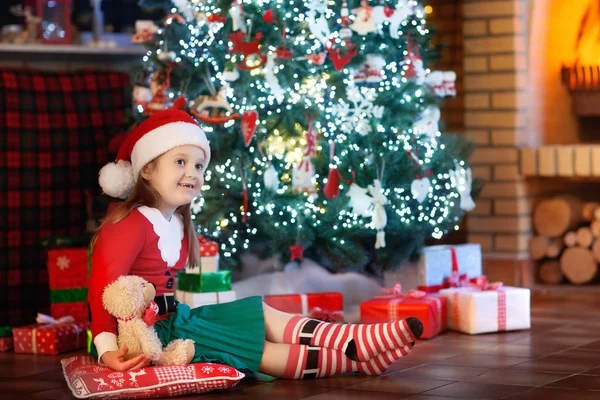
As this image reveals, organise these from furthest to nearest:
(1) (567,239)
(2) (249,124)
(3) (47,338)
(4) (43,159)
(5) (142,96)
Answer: (1) (567,239)
(4) (43,159)
(5) (142,96)
(2) (249,124)
(3) (47,338)

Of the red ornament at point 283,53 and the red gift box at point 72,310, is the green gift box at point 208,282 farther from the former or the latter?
the red ornament at point 283,53

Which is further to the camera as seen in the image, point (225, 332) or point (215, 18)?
point (215, 18)

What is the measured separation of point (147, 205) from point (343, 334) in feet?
2.34

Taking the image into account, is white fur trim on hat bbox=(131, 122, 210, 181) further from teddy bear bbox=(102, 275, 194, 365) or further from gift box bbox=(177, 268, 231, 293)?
gift box bbox=(177, 268, 231, 293)

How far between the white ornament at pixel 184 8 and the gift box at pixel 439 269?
56.3 inches

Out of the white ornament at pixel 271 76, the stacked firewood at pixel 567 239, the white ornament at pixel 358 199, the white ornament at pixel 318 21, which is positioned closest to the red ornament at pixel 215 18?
the white ornament at pixel 271 76

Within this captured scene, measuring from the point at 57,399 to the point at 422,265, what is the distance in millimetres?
2084

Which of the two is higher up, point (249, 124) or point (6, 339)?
point (249, 124)

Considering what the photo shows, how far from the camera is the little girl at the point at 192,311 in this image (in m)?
3.40

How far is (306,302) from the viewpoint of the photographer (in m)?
4.55

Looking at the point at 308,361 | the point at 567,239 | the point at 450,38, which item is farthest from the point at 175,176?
the point at 450,38

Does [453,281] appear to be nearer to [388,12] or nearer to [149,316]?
[388,12]

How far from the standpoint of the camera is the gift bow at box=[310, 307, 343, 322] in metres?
4.37

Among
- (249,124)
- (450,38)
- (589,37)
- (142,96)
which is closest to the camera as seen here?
(249,124)
